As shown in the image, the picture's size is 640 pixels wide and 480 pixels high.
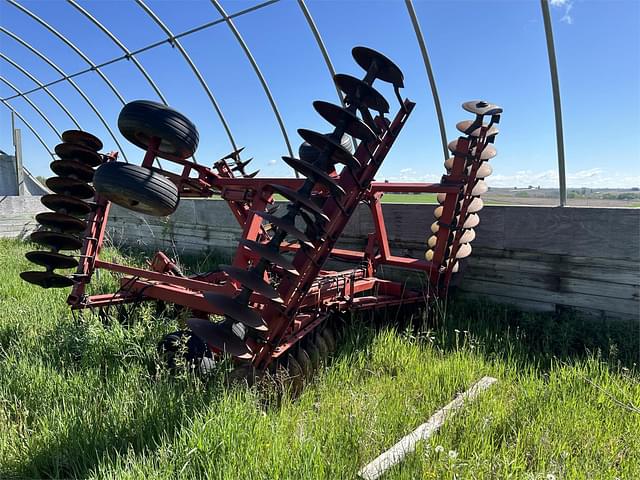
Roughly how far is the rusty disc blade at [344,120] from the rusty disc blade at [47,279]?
262 centimetres

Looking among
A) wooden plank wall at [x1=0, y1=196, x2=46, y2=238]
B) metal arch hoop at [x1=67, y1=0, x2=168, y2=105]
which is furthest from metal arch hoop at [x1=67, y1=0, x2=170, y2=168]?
wooden plank wall at [x1=0, y1=196, x2=46, y2=238]

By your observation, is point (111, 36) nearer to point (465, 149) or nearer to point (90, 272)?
point (90, 272)

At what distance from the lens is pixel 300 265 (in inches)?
92.4

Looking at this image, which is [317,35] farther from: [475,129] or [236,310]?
[236,310]

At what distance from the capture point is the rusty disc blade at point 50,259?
11.7 ft

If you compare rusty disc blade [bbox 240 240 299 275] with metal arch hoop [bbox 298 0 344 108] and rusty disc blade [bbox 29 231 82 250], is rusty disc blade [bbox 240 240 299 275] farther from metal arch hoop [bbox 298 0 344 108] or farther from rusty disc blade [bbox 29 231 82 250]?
metal arch hoop [bbox 298 0 344 108]

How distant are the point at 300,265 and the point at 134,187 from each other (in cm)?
115

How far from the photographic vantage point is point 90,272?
3580mm

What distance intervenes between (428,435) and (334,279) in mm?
1459

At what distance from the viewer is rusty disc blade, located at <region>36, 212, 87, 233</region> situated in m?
3.53

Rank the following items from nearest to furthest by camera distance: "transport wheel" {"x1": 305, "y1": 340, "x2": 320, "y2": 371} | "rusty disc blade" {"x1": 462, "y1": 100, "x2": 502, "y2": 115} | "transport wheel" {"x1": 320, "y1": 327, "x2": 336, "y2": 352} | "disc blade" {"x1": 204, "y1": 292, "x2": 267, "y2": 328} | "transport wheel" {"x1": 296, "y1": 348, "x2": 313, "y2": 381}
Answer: "disc blade" {"x1": 204, "y1": 292, "x2": 267, "y2": 328}, "transport wheel" {"x1": 296, "y1": 348, "x2": 313, "y2": 381}, "transport wheel" {"x1": 305, "y1": 340, "x2": 320, "y2": 371}, "transport wheel" {"x1": 320, "y1": 327, "x2": 336, "y2": 352}, "rusty disc blade" {"x1": 462, "y1": 100, "x2": 502, "y2": 115}

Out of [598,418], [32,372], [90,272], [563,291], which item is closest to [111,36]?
[90,272]

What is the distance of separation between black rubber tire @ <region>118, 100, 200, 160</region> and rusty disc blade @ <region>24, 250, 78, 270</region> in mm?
1339

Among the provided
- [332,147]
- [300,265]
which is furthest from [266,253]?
[332,147]
